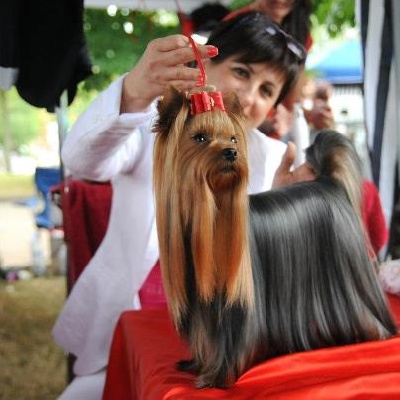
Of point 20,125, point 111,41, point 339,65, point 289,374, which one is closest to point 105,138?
point 289,374

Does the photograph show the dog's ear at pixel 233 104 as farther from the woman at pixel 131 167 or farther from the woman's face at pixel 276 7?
the woman's face at pixel 276 7

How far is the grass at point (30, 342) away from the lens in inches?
111

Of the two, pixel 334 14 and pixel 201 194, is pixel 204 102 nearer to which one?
pixel 201 194

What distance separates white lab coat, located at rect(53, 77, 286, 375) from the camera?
4.87ft

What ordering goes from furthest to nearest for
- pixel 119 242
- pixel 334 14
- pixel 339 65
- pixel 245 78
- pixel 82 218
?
pixel 339 65 → pixel 334 14 → pixel 82 218 → pixel 119 242 → pixel 245 78

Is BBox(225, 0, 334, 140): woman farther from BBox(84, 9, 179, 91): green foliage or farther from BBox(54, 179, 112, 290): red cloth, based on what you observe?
BBox(84, 9, 179, 91): green foliage

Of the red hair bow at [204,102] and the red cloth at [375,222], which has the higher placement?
the red hair bow at [204,102]

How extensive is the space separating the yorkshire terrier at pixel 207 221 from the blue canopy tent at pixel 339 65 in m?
5.95

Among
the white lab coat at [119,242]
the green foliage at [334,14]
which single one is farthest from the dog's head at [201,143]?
the green foliage at [334,14]

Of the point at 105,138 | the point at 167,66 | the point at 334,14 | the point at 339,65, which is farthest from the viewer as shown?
the point at 339,65

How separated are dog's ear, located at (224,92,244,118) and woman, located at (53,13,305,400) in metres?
0.29

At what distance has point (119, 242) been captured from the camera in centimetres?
157

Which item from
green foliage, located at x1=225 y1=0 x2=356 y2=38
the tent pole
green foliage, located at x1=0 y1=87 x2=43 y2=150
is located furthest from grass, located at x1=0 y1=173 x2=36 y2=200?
the tent pole

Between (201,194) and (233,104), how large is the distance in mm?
173
